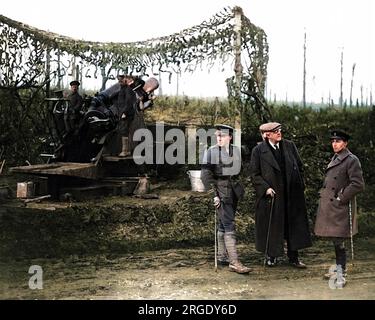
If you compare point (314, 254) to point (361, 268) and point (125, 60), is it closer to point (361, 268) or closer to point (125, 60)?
point (361, 268)

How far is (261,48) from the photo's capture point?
320 inches

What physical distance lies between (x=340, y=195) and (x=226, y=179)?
1.08m

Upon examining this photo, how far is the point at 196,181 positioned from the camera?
323 inches

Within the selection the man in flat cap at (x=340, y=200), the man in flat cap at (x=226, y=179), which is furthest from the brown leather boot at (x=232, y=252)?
the man in flat cap at (x=340, y=200)

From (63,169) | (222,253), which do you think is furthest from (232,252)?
(63,169)

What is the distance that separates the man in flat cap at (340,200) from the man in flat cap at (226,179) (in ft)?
2.70

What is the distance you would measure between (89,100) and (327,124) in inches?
140

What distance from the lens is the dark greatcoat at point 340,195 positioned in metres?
5.01

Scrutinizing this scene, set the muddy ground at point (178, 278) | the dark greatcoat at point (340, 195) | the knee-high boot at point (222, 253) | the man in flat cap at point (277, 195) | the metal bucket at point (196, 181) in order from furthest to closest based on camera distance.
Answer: the metal bucket at point (196, 181), the knee-high boot at point (222, 253), the man in flat cap at point (277, 195), the dark greatcoat at point (340, 195), the muddy ground at point (178, 278)

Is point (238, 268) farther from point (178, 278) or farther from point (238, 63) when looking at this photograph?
point (238, 63)

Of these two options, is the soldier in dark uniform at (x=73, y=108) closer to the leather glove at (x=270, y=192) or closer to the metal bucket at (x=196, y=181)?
the metal bucket at (x=196, y=181)

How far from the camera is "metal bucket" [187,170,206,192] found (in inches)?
320

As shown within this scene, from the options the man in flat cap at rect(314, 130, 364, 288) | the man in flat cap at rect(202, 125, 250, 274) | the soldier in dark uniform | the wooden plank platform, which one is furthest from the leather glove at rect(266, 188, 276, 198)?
the soldier in dark uniform
